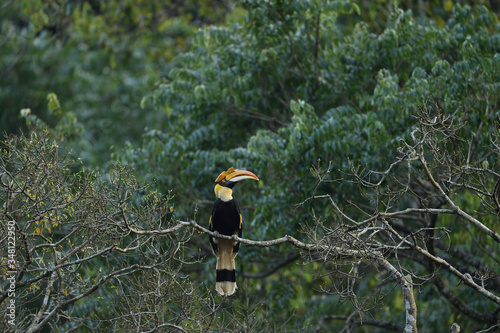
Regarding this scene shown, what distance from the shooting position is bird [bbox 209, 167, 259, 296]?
628 cm

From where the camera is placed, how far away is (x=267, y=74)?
802 centimetres

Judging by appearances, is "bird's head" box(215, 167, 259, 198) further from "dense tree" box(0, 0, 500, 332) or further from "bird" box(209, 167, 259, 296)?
"dense tree" box(0, 0, 500, 332)

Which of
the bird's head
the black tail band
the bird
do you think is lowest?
the black tail band

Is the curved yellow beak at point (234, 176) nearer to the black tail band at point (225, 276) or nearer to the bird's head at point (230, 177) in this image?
the bird's head at point (230, 177)

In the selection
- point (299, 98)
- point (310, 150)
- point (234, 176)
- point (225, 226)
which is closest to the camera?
point (234, 176)

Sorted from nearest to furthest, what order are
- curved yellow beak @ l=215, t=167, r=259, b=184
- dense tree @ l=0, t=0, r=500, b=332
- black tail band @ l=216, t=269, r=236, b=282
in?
curved yellow beak @ l=215, t=167, r=259, b=184 → black tail band @ l=216, t=269, r=236, b=282 → dense tree @ l=0, t=0, r=500, b=332

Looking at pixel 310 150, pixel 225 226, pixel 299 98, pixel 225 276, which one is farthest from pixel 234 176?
pixel 299 98

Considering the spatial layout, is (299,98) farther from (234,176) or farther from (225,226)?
(225,226)

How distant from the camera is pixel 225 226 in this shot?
21.3ft

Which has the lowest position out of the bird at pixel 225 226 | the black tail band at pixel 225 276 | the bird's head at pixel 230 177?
the black tail band at pixel 225 276

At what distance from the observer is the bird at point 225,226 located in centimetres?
628

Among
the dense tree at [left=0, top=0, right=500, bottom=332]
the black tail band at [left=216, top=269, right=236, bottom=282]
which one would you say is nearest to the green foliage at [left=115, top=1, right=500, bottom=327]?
the dense tree at [left=0, top=0, right=500, bottom=332]

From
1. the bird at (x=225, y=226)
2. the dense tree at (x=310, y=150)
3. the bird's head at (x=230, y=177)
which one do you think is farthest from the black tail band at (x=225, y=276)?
the bird's head at (x=230, y=177)

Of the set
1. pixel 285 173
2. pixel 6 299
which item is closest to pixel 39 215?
pixel 6 299
